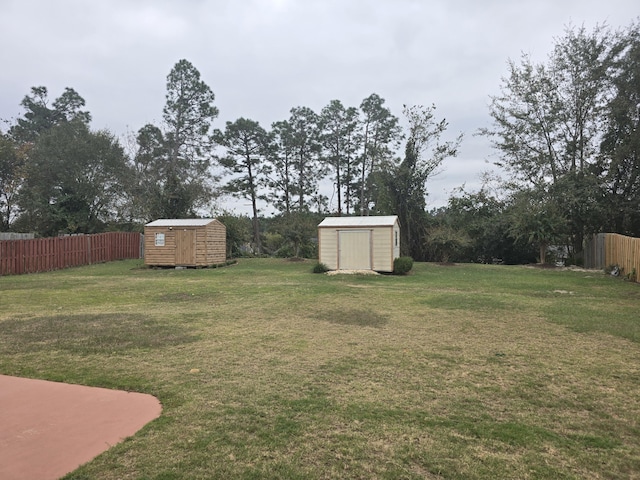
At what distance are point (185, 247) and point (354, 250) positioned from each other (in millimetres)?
7962

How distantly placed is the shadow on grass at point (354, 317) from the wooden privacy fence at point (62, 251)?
49.0ft

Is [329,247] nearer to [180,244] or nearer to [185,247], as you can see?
[185,247]

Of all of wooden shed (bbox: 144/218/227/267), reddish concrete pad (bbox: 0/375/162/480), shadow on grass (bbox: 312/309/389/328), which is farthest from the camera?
wooden shed (bbox: 144/218/227/267)

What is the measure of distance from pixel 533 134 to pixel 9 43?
81.4 feet

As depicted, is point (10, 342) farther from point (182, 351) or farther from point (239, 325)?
point (239, 325)

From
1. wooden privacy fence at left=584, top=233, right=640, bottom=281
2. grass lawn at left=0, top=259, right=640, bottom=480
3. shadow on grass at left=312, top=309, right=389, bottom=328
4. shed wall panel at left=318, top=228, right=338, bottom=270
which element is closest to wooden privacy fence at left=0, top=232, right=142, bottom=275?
grass lawn at left=0, top=259, right=640, bottom=480

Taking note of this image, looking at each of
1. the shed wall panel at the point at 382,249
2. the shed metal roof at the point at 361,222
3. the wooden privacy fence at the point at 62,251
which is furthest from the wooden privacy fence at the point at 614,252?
the wooden privacy fence at the point at 62,251

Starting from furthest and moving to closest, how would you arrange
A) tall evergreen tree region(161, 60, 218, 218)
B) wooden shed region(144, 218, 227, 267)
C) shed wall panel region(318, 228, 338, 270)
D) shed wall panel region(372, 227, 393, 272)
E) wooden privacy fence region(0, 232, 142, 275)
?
tall evergreen tree region(161, 60, 218, 218)
wooden shed region(144, 218, 227, 267)
shed wall panel region(318, 228, 338, 270)
wooden privacy fence region(0, 232, 142, 275)
shed wall panel region(372, 227, 393, 272)

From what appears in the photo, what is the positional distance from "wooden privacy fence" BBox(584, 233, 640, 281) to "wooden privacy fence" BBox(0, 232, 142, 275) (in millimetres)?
22349

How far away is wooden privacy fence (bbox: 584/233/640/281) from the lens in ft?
40.7

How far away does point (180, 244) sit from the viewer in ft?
59.2

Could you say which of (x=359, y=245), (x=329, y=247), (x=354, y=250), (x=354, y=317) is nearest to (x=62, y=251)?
(x=329, y=247)

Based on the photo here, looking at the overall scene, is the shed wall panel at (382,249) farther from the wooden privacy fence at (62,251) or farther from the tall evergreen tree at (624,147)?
the wooden privacy fence at (62,251)

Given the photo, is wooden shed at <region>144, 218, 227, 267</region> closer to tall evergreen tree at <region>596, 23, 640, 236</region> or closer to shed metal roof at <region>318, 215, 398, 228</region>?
shed metal roof at <region>318, 215, 398, 228</region>
